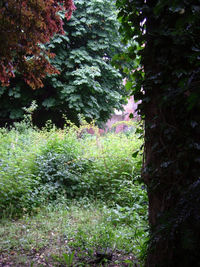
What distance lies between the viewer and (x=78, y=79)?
12.6 metres

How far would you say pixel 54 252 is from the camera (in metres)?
2.98

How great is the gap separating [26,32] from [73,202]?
3336 millimetres

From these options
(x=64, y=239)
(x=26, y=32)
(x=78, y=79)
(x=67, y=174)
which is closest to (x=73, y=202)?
(x=67, y=174)

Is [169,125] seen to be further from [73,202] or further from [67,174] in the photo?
[67,174]

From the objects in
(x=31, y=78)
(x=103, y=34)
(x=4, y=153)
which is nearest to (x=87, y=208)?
(x=4, y=153)

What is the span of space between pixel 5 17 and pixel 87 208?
349cm

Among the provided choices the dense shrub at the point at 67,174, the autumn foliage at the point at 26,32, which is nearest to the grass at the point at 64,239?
the dense shrub at the point at 67,174

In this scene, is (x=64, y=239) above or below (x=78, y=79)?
below

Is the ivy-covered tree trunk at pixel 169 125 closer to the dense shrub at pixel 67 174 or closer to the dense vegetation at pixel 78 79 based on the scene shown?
the dense shrub at pixel 67 174

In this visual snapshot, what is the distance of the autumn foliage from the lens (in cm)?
308

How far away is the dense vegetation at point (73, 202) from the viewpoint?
3.04 meters

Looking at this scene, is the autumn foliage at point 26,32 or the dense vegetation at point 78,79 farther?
the dense vegetation at point 78,79

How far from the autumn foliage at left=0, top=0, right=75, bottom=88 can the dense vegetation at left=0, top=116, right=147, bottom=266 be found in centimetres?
204

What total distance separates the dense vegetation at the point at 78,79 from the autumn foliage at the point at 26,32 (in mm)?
8381
